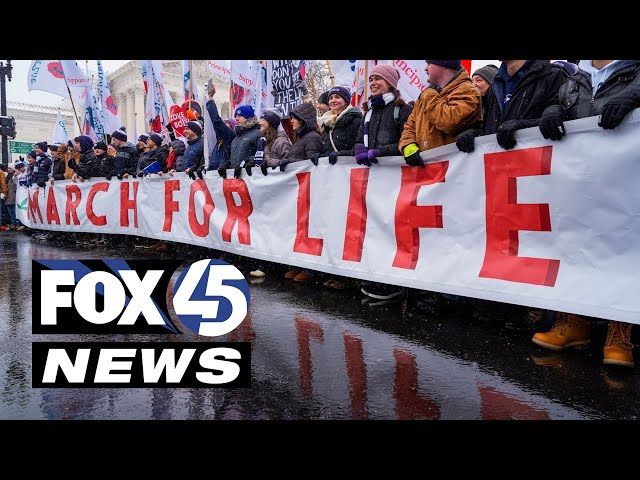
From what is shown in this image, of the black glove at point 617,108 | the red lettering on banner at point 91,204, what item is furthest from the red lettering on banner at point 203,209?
the black glove at point 617,108

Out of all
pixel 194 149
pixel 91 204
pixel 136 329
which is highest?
pixel 194 149

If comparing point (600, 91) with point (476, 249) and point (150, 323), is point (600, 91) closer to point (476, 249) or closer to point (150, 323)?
point (476, 249)

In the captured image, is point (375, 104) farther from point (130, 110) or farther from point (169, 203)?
point (130, 110)

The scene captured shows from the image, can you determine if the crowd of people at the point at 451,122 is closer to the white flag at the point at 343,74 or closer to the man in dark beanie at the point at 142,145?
the white flag at the point at 343,74

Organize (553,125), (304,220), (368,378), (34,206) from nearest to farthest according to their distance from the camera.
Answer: (368,378) → (553,125) → (304,220) → (34,206)

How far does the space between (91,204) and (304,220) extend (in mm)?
6719

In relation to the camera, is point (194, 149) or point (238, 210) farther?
point (194, 149)

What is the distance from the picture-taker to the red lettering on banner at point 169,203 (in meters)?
8.15

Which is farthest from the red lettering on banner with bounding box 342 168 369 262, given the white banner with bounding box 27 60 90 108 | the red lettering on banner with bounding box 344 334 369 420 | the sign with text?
the white banner with bounding box 27 60 90 108

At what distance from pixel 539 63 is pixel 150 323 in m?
3.47

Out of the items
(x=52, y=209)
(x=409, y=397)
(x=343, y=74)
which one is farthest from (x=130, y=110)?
(x=409, y=397)

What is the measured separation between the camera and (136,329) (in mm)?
3770

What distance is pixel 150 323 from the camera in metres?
3.91
